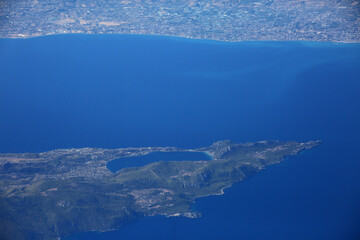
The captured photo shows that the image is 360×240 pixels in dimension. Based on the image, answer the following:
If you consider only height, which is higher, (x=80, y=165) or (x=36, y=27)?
(x=36, y=27)

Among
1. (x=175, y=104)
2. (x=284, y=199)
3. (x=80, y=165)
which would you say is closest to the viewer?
(x=284, y=199)

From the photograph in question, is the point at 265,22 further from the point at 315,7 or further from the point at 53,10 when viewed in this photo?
the point at 53,10

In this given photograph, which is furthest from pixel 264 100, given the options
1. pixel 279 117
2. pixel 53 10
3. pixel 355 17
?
pixel 53 10

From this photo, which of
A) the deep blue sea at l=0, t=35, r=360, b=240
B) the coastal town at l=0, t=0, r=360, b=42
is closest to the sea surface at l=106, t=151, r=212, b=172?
the deep blue sea at l=0, t=35, r=360, b=240

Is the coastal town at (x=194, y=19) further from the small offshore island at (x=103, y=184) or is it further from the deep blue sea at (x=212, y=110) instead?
the small offshore island at (x=103, y=184)

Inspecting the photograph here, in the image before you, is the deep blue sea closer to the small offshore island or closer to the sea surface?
the small offshore island

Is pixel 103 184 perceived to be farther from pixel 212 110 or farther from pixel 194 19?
pixel 194 19

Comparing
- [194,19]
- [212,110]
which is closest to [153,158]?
[212,110]
